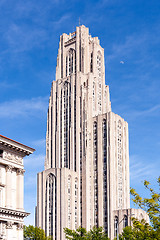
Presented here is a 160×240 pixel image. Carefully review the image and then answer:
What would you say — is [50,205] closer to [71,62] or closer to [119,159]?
[119,159]

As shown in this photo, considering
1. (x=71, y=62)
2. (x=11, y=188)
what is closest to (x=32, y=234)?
(x=11, y=188)

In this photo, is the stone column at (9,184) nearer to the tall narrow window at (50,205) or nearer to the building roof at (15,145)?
the building roof at (15,145)

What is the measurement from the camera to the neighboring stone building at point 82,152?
5974 inches

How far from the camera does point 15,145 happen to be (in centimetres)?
5862

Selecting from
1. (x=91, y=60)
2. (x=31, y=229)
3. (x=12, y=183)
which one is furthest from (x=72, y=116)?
(x=12, y=183)

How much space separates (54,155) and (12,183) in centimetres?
10616

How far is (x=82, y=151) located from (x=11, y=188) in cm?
10064

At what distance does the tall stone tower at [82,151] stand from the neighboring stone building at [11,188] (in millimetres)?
90199

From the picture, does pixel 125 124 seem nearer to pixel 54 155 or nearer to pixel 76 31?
pixel 54 155

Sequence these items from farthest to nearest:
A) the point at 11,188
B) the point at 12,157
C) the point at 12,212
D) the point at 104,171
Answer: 1. the point at 104,171
2. the point at 12,157
3. the point at 11,188
4. the point at 12,212

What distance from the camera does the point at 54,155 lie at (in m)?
165

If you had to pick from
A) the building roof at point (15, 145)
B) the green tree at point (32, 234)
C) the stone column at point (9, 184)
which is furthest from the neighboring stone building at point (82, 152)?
the stone column at point (9, 184)

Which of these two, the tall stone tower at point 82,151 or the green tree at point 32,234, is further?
the tall stone tower at point 82,151

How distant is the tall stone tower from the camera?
498 ft
